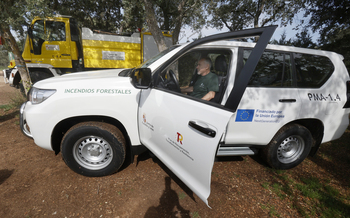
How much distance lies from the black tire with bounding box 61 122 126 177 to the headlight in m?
0.50

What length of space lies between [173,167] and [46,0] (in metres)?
4.76

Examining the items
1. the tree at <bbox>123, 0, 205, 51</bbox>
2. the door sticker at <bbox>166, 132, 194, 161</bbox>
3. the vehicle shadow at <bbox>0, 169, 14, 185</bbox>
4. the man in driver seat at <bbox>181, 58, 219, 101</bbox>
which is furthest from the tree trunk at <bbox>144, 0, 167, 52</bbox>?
the vehicle shadow at <bbox>0, 169, 14, 185</bbox>

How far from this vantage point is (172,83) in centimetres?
227

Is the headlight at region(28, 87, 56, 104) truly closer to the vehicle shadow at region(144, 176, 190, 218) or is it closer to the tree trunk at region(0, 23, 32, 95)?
the vehicle shadow at region(144, 176, 190, 218)

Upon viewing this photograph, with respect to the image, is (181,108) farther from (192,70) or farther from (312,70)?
(312,70)

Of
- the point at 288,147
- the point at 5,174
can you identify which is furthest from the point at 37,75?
the point at 288,147

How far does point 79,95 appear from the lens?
215cm

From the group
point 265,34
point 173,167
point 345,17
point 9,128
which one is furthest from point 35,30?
point 345,17

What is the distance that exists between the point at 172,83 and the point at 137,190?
1.52 meters

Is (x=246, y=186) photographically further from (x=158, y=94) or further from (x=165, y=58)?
(x=165, y=58)

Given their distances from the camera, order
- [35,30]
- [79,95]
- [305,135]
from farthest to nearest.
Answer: [35,30], [305,135], [79,95]

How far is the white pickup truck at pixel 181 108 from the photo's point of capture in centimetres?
199

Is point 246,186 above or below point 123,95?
below

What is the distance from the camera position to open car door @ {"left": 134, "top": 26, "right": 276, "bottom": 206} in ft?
4.32
